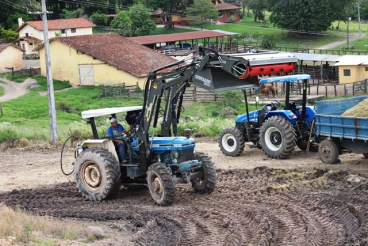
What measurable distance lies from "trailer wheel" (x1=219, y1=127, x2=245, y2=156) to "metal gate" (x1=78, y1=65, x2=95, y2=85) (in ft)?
96.5

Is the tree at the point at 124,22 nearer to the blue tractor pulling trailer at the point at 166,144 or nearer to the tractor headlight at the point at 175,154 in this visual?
the blue tractor pulling trailer at the point at 166,144

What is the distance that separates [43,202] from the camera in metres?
14.6

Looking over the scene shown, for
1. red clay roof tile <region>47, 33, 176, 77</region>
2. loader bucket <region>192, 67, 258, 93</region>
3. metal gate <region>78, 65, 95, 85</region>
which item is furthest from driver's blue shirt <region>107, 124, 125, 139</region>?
metal gate <region>78, 65, 95, 85</region>

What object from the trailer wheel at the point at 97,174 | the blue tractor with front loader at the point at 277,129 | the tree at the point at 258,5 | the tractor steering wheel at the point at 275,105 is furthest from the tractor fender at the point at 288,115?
the tree at the point at 258,5

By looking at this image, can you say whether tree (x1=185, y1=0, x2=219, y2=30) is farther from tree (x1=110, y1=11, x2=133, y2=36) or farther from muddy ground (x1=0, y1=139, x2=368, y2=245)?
muddy ground (x1=0, y1=139, x2=368, y2=245)

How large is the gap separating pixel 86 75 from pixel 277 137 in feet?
105

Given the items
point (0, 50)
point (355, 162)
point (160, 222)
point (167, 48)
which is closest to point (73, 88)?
point (0, 50)

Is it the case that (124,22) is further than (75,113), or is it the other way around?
(124,22)

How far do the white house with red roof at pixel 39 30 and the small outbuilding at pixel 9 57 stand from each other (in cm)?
903

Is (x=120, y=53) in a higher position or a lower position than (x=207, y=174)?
higher

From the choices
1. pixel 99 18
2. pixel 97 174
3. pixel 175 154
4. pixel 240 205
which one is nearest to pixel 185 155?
pixel 175 154

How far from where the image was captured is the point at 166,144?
45.6ft

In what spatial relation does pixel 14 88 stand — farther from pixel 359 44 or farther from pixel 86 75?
pixel 359 44

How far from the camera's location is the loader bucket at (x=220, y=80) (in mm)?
13180
